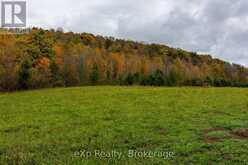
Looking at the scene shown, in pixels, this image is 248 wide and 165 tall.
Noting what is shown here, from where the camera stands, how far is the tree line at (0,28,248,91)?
49.0 meters

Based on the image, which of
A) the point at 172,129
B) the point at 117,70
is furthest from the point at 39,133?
the point at 117,70

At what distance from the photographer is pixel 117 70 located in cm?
7994

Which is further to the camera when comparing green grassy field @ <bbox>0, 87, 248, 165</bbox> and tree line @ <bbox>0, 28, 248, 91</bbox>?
tree line @ <bbox>0, 28, 248, 91</bbox>

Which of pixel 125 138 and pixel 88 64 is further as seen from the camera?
pixel 88 64

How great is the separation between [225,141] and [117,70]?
68.8m

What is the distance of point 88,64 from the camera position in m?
68.2

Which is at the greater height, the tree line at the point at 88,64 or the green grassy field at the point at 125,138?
the tree line at the point at 88,64

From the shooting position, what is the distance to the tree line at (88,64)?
4903 cm

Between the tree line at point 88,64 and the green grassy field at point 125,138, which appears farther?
the tree line at point 88,64

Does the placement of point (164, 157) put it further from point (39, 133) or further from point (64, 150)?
point (39, 133)

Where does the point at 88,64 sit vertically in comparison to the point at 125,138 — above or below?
above

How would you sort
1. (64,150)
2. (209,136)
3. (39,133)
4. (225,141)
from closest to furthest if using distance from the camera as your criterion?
(64,150) → (225,141) → (209,136) → (39,133)

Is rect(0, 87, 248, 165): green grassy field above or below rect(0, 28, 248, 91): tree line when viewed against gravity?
below

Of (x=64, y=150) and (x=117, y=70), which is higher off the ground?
(x=117, y=70)
